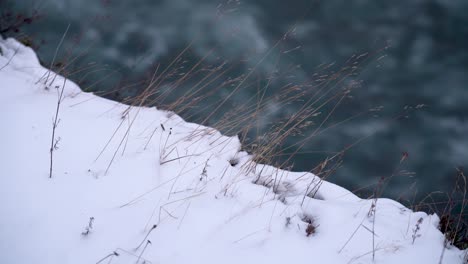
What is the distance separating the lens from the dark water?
16.3 ft

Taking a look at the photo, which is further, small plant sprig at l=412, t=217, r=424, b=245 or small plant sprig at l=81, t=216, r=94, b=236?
small plant sprig at l=412, t=217, r=424, b=245

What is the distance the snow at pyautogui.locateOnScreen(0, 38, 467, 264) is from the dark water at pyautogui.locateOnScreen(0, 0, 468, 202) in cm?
218

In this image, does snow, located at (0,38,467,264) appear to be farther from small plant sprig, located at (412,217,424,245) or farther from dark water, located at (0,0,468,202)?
dark water, located at (0,0,468,202)

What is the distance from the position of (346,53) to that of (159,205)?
14.3 feet

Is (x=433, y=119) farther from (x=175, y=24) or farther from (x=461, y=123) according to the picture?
(x=175, y=24)

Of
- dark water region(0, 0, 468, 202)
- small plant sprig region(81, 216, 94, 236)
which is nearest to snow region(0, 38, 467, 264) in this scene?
small plant sprig region(81, 216, 94, 236)

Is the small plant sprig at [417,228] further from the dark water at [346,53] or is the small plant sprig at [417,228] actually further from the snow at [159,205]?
the dark water at [346,53]

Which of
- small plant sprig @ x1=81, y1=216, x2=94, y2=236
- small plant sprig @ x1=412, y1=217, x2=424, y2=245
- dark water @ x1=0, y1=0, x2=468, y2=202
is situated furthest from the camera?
dark water @ x1=0, y1=0, x2=468, y2=202

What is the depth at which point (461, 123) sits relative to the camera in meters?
5.17

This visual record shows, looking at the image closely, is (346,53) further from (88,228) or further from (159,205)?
(88,228)

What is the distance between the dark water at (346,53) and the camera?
16.3 feet

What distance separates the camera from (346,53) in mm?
5418

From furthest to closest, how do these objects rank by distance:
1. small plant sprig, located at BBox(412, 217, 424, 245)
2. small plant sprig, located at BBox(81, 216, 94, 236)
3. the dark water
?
1. the dark water
2. small plant sprig, located at BBox(412, 217, 424, 245)
3. small plant sprig, located at BBox(81, 216, 94, 236)

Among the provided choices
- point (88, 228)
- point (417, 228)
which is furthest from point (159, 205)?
point (417, 228)
